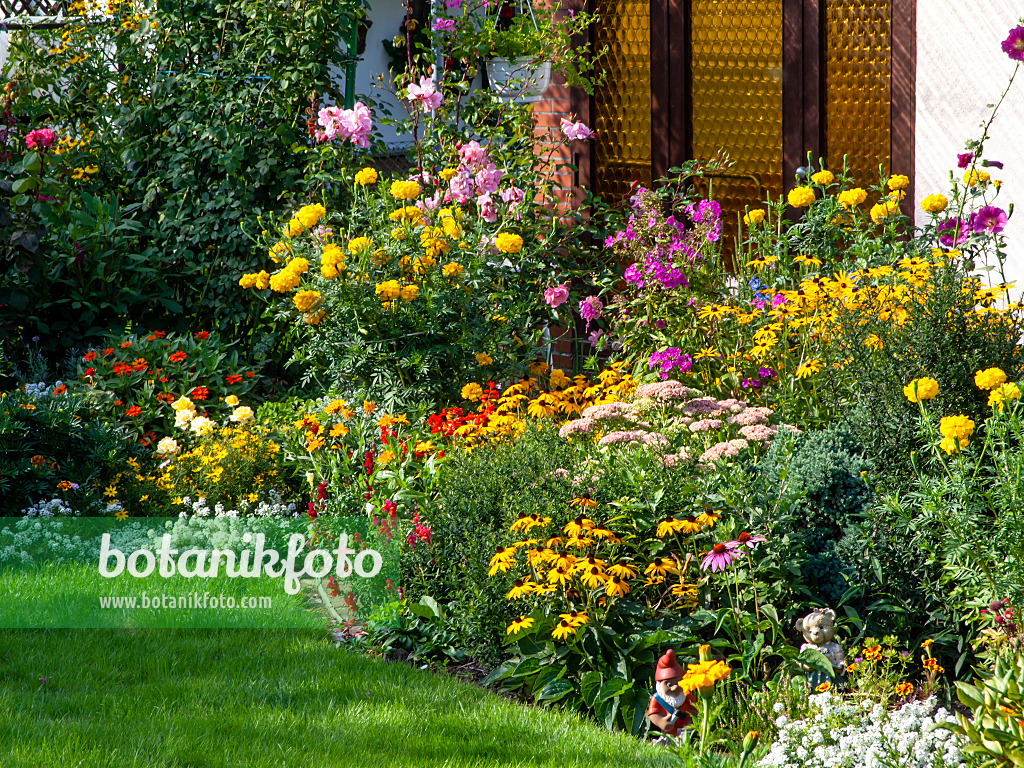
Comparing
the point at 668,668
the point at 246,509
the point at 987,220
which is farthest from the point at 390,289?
the point at 987,220

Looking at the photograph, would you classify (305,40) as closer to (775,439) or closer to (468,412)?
(468,412)

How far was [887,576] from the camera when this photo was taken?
315 centimetres

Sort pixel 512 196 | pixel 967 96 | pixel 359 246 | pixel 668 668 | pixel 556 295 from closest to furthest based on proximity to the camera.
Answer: pixel 668 668 < pixel 359 246 < pixel 556 295 < pixel 512 196 < pixel 967 96

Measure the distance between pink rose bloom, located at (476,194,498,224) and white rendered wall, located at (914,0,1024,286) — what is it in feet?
7.97

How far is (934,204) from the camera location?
15.0ft

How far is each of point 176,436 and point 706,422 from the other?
9.28 feet

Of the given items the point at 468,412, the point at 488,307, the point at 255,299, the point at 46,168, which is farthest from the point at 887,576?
the point at 46,168

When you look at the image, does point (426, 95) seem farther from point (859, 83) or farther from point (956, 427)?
point (956, 427)

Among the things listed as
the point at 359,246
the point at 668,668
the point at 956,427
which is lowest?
the point at 668,668

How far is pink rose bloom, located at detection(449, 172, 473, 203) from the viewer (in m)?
5.37

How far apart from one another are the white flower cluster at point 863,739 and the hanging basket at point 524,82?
4204mm

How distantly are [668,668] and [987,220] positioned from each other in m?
2.91

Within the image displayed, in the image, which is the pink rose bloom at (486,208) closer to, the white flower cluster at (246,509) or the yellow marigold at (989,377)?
the white flower cluster at (246,509)

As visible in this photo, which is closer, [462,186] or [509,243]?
[509,243]
